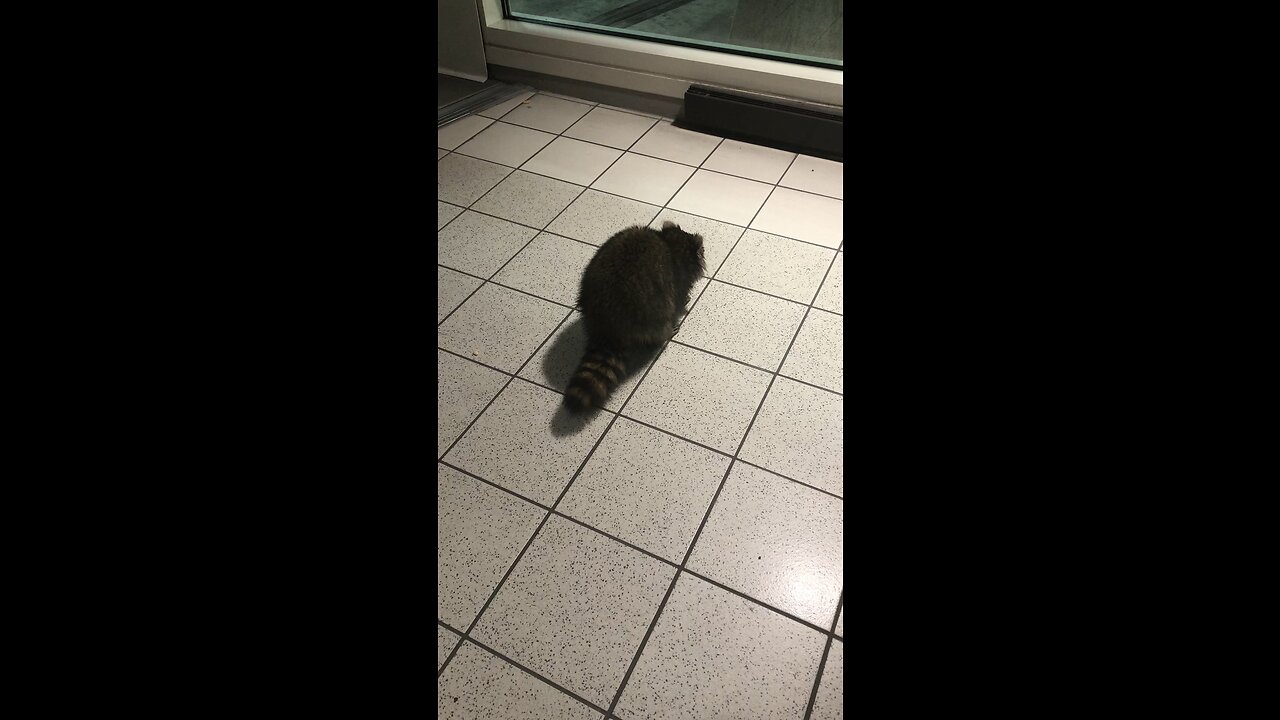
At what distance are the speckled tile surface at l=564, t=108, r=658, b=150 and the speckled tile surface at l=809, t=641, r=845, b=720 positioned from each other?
8.72ft

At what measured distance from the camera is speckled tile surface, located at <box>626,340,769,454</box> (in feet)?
6.30

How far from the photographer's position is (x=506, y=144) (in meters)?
3.37

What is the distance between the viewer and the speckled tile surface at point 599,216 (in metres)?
2.70

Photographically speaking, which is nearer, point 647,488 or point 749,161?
point 647,488

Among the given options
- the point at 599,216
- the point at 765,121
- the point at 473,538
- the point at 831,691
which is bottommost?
the point at 831,691

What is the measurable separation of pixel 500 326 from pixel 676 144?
164 cm

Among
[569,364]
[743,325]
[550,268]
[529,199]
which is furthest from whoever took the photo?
[529,199]

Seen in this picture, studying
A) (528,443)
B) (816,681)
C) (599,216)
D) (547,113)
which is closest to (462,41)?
(547,113)

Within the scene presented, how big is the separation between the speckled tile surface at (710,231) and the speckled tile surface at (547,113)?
1.11m

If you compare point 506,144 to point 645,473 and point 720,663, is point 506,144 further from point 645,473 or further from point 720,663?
point 720,663

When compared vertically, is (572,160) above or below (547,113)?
below

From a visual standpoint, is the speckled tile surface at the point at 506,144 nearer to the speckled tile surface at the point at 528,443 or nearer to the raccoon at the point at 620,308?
the raccoon at the point at 620,308
